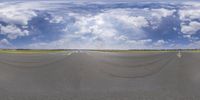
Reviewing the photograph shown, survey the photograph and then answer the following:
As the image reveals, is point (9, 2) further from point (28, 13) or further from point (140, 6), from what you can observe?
point (140, 6)

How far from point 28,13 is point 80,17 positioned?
1446mm

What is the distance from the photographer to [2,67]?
343 inches

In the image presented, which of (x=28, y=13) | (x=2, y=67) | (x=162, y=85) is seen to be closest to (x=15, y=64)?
(x=2, y=67)

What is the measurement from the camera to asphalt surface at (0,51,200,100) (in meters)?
8.52

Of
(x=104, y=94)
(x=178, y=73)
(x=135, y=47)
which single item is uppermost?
(x=135, y=47)

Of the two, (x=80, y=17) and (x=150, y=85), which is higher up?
(x=80, y=17)

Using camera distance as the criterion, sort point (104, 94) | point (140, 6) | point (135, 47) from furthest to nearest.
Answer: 1. point (140, 6)
2. point (135, 47)
3. point (104, 94)

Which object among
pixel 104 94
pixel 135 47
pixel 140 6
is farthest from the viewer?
pixel 140 6

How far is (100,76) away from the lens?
8.60 metres

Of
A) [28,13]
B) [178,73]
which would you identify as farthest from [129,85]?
[28,13]

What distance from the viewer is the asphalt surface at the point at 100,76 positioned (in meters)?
8.52

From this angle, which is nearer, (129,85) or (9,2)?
(129,85)

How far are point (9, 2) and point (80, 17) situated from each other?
84.1 inches

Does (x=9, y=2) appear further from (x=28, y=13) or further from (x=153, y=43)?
(x=153, y=43)
